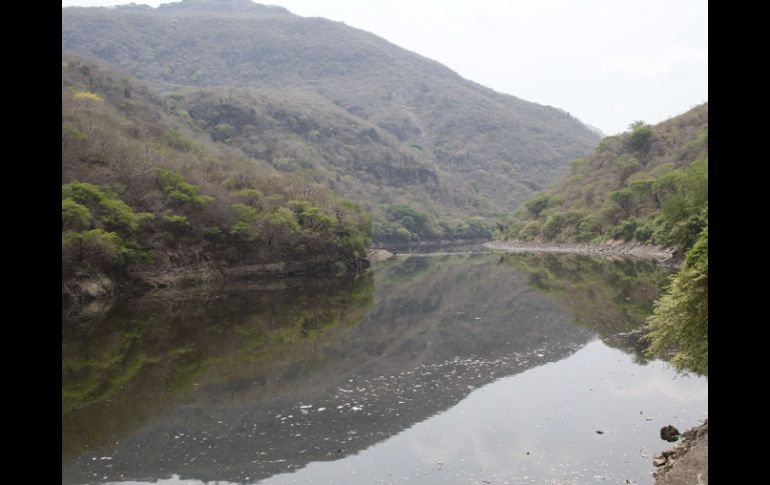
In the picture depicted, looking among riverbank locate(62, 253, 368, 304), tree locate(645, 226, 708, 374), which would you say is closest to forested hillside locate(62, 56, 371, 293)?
riverbank locate(62, 253, 368, 304)

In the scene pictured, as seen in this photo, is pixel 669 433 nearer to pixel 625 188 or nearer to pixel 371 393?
pixel 371 393

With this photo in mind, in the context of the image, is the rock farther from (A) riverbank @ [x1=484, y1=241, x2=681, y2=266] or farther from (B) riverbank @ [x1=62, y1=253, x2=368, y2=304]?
(A) riverbank @ [x1=484, y1=241, x2=681, y2=266]

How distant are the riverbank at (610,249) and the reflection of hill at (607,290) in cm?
283

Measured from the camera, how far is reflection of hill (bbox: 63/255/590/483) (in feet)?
50.3

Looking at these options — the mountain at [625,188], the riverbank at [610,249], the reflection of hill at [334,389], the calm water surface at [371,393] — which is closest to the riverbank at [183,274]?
the calm water surface at [371,393]

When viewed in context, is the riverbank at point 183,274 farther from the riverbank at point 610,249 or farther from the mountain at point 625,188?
the mountain at point 625,188

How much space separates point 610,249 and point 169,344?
66.9 meters

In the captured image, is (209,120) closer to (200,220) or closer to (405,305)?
(200,220)

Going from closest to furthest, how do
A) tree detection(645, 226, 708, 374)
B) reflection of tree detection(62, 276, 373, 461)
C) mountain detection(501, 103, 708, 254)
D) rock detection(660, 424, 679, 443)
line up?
tree detection(645, 226, 708, 374) < rock detection(660, 424, 679, 443) < reflection of tree detection(62, 276, 373, 461) < mountain detection(501, 103, 708, 254)

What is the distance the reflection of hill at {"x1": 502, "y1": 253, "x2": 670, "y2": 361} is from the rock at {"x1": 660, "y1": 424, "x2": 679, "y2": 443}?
30.1 ft

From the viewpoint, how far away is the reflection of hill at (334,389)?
1532 centimetres

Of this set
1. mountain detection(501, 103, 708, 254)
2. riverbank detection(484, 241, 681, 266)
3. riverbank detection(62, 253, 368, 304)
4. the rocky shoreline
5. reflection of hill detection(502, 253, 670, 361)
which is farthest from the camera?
mountain detection(501, 103, 708, 254)
